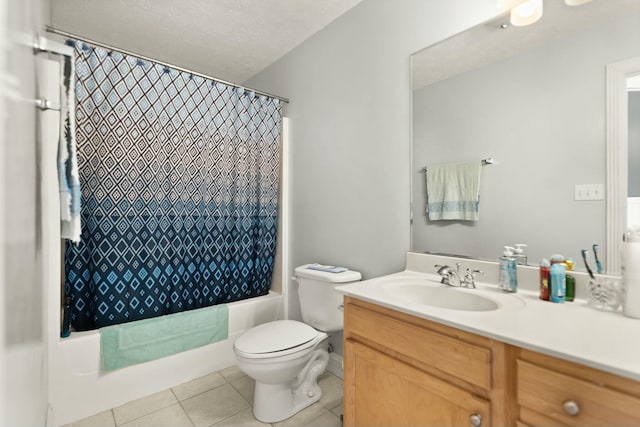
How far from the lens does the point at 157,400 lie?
1748mm

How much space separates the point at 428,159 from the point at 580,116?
0.61 m

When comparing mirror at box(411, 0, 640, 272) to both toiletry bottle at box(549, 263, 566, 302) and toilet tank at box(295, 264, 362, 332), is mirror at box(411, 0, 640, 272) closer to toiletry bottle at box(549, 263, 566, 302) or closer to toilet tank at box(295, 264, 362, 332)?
toiletry bottle at box(549, 263, 566, 302)

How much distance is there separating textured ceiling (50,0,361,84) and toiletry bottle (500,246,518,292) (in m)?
1.68

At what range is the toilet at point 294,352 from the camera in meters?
1.50

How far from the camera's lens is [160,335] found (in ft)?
5.97

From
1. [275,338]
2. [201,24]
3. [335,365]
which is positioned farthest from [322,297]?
[201,24]

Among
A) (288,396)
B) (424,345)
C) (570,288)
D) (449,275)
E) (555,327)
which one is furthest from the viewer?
(288,396)

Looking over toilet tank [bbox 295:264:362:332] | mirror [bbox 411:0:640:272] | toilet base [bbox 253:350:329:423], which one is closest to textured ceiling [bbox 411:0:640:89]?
mirror [bbox 411:0:640:272]

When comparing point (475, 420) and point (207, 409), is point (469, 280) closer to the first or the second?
point (475, 420)

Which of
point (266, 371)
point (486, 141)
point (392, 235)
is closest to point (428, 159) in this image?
point (486, 141)

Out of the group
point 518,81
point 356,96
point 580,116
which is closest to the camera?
point 580,116

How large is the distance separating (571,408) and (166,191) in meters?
2.00

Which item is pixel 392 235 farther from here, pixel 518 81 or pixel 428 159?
pixel 518 81

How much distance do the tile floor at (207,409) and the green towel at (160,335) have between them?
23 cm
